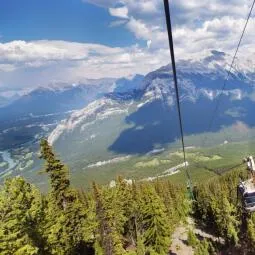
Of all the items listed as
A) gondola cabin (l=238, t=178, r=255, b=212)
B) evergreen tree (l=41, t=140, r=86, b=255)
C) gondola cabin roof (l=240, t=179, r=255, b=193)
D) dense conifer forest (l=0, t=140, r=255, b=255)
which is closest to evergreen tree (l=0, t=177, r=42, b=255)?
dense conifer forest (l=0, t=140, r=255, b=255)

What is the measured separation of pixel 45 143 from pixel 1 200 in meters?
18.3

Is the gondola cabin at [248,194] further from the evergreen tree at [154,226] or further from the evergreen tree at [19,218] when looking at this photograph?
the evergreen tree at [154,226]

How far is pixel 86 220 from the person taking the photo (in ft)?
197

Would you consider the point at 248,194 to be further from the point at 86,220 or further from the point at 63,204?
the point at 86,220

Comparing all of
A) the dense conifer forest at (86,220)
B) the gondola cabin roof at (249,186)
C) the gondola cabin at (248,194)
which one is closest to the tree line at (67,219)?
the dense conifer forest at (86,220)

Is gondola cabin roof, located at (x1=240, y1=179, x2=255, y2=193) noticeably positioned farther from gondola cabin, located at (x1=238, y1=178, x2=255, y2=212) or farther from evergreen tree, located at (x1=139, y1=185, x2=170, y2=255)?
evergreen tree, located at (x1=139, y1=185, x2=170, y2=255)

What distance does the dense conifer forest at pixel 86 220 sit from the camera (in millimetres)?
34125

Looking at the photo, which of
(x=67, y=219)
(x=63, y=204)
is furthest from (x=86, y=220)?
(x=63, y=204)

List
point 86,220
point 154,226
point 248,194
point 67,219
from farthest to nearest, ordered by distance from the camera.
Result: point 154,226 < point 86,220 < point 67,219 < point 248,194

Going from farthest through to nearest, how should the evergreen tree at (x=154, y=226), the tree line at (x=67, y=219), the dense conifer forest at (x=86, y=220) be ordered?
the evergreen tree at (x=154, y=226), the dense conifer forest at (x=86, y=220), the tree line at (x=67, y=219)

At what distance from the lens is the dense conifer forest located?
34125 mm

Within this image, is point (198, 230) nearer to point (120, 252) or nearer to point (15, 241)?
point (120, 252)

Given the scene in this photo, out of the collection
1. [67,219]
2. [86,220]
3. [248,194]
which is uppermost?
[248,194]

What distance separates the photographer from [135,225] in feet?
292
